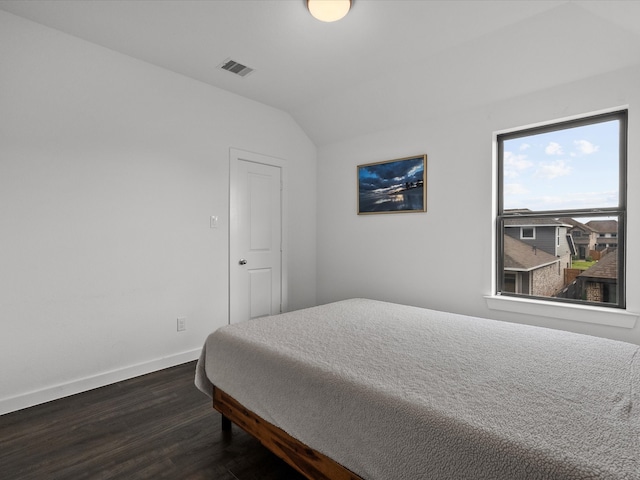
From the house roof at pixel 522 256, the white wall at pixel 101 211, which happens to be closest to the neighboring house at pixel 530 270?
the house roof at pixel 522 256

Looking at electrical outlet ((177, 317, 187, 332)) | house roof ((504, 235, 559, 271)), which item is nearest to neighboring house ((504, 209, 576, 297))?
house roof ((504, 235, 559, 271))

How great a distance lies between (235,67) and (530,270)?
310cm

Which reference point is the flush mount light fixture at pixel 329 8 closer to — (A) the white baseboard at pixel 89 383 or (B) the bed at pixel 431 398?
(B) the bed at pixel 431 398

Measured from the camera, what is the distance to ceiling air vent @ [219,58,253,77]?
297cm

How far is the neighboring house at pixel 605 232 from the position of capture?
2.57 m

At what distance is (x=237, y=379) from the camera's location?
1814 mm

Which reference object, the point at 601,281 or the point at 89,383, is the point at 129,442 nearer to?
the point at 89,383

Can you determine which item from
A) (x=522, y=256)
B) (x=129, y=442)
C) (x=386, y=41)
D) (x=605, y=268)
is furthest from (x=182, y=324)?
(x=605, y=268)

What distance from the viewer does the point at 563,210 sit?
279cm

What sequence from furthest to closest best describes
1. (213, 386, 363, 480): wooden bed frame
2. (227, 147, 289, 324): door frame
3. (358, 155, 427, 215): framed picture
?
(227, 147, 289, 324): door frame < (358, 155, 427, 215): framed picture < (213, 386, 363, 480): wooden bed frame

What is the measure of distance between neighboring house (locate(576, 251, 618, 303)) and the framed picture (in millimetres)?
1408

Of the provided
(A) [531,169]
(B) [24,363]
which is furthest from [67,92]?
(A) [531,169]

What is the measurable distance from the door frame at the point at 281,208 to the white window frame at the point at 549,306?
2187 millimetres

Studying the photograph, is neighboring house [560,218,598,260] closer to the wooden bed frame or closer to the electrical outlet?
the wooden bed frame
